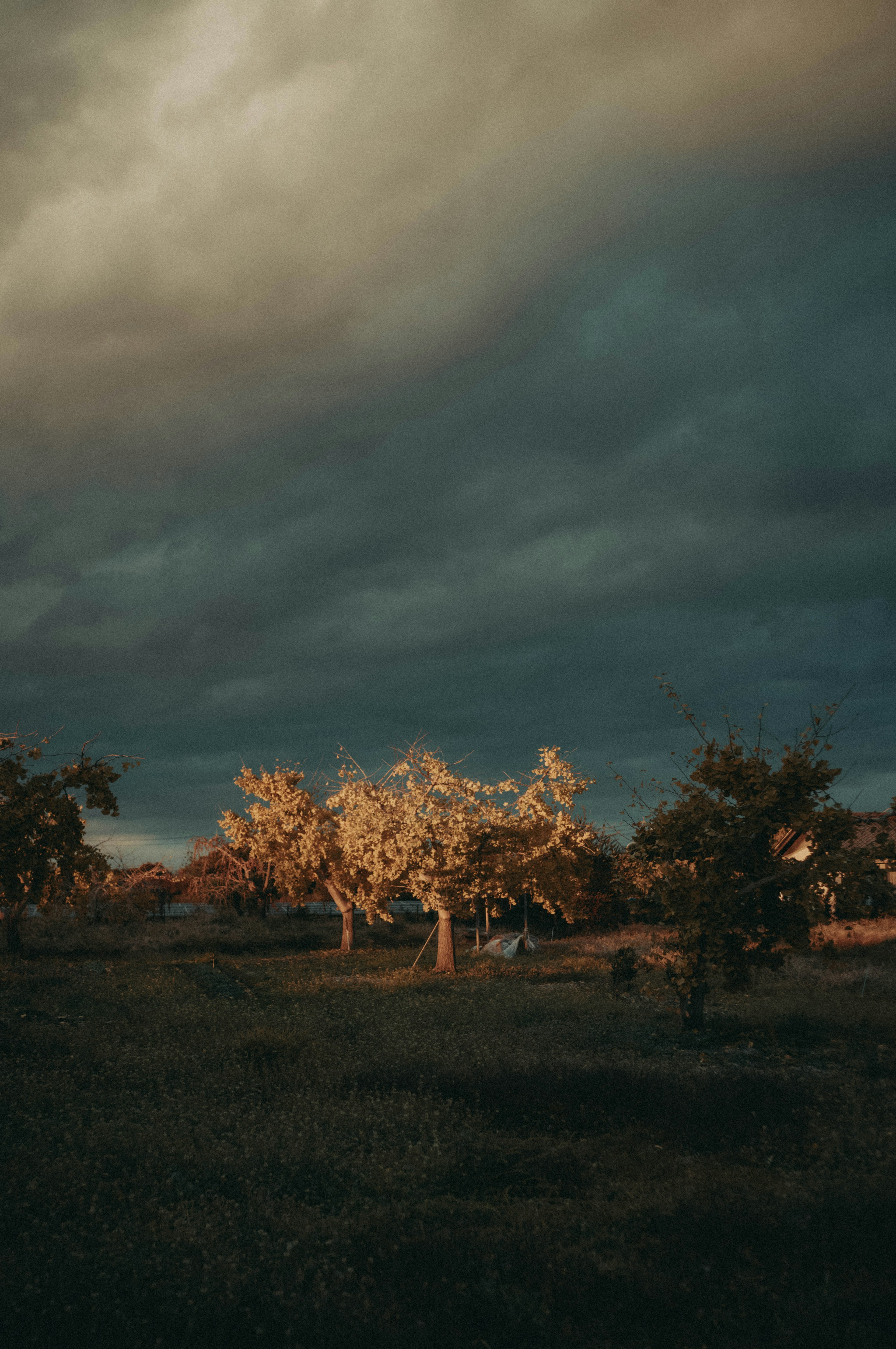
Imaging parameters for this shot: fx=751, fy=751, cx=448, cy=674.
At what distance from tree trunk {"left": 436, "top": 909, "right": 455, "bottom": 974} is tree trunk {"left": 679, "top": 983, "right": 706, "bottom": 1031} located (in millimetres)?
15572

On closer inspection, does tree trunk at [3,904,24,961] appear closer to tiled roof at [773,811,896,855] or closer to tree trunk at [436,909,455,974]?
tree trunk at [436,909,455,974]

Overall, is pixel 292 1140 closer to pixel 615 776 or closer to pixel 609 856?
pixel 615 776

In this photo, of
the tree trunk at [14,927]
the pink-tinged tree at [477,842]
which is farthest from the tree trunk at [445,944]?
the tree trunk at [14,927]

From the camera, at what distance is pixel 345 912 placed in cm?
4584

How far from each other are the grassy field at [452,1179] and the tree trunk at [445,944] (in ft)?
40.7

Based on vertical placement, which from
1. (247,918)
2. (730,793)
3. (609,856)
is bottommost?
(247,918)

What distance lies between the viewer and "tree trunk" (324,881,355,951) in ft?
149

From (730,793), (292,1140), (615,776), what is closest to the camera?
(292,1140)

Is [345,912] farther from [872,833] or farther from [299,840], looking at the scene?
[872,833]

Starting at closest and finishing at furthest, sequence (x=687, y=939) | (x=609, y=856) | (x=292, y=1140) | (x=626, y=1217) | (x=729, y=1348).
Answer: (x=729, y=1348) → (x=626, y=1217) → (x=292, y=1140) → (x=687, y=939) → (x=609, y=856)

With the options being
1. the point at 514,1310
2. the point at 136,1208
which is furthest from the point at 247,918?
the point at 514,1310

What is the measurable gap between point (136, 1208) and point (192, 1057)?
763 cm

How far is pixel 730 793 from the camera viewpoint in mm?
16688

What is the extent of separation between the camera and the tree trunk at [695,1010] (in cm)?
1728
